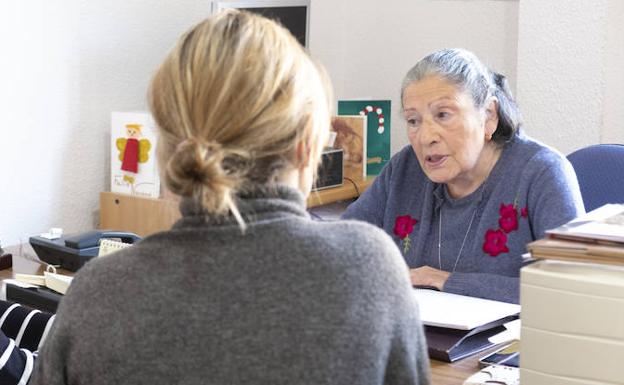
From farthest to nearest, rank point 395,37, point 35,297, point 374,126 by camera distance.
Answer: point 395,37
point 374,126
point 35,297

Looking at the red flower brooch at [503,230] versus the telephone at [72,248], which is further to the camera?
the telephone at [72,248]

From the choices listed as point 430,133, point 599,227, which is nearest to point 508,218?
point 430,133

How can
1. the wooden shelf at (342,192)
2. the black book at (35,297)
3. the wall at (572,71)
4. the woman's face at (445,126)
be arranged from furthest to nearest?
the wooden shelf at (342,192) < the wall at (572,71) < the woman's face at (445,126) < the black book at (35,297)

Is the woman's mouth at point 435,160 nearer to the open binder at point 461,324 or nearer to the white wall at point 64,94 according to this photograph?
the open binder at point 461,324

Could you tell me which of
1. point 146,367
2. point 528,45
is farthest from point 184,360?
point 528,45

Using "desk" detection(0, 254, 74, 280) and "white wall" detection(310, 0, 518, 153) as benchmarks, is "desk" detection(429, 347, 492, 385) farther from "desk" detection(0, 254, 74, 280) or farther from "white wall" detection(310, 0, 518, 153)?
"white wall" detection(310, 0, 518, 153)

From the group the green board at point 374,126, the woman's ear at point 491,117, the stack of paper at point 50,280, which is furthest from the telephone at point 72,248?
the green board at point 374,126

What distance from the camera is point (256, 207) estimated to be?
3.13ft

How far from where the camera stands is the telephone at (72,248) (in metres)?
2.15

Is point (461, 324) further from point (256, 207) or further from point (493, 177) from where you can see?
point (256, 207)

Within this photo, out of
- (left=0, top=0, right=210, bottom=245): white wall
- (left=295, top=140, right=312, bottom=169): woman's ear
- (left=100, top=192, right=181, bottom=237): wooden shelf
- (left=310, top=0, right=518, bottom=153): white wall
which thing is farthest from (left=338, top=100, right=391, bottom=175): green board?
(left=295, top=140, right=312, bottom=169): woman's ear

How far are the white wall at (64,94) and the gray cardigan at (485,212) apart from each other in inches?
49.5

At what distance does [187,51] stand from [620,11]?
2.41 metres

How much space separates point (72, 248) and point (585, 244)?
134 cm
